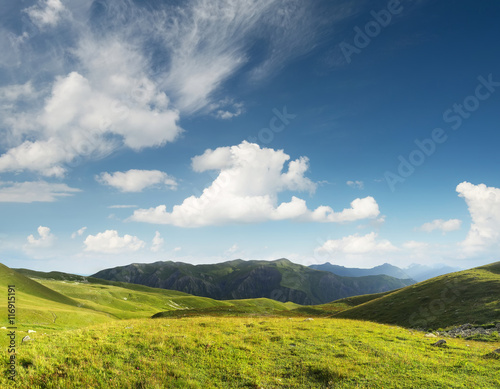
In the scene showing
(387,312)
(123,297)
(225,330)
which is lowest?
(123,297)

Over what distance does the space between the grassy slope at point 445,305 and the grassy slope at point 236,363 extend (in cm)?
2210

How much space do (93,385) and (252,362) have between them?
854cm

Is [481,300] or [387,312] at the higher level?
[481,300]

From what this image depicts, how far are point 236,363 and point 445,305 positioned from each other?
46344mm

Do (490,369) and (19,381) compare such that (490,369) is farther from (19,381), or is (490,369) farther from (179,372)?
(19,381)

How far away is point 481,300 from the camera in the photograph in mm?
40438

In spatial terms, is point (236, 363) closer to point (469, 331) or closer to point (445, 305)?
point (469, 331)

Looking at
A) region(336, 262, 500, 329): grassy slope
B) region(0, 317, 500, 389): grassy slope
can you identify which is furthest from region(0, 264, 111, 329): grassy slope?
region(336, 262, 500, 329): grassy slope

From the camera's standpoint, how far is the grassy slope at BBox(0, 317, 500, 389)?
507 inches

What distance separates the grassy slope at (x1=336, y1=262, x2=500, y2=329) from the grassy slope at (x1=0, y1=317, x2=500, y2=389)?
22.1m

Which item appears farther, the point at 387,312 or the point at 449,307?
the point at 387,312

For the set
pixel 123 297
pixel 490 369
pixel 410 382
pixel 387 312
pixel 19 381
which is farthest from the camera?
pixel 123 297

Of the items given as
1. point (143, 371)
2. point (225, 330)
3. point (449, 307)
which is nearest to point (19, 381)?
point (143, 371)

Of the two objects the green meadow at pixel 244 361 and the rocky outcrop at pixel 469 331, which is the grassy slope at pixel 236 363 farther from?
the rocky outcrop at pixel 469 331
